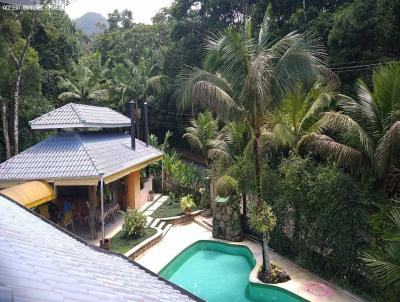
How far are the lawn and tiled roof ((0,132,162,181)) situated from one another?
292 centimetres

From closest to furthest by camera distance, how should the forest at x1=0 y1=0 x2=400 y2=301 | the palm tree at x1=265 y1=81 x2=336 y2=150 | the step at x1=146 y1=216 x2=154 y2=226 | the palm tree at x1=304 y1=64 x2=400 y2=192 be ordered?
the palm tree at x1=304 y1=64 x2=400 y2=192, the forest at x1=0 y1=0 x2=400 y2=301, the palm tree at x1=265 y1=81 x2=336 y2=150, the step at x1=146 y1=216 x2=154 y2=226

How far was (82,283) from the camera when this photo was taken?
2.71m

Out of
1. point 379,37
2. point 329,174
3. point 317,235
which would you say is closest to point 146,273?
point 329,174

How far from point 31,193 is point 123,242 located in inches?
144

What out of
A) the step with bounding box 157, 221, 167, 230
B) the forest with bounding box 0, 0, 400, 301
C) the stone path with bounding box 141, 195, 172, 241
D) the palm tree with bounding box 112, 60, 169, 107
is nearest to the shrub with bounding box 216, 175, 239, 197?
the forest with bounding box 0, 0, 400, 301

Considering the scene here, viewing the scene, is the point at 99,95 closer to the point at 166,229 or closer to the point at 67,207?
the point at 166,229

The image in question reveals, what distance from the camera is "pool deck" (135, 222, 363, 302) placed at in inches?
382

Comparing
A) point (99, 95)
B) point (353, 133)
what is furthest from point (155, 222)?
point (99, 95)

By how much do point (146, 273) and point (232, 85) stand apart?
259 inches

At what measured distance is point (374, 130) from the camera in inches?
392

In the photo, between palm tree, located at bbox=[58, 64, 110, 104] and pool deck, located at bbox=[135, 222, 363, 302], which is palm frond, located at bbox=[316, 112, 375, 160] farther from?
palm tree, located at bbox=[58, 64, 110, 104]

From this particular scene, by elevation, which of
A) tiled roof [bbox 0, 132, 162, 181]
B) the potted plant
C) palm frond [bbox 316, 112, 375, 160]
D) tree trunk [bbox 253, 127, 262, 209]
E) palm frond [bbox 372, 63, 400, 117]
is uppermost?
palm frond [bbox 372, 63, 400, 117]

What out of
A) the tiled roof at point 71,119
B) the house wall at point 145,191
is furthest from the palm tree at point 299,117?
the house wall at point 145,191

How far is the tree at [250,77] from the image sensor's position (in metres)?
9.45
